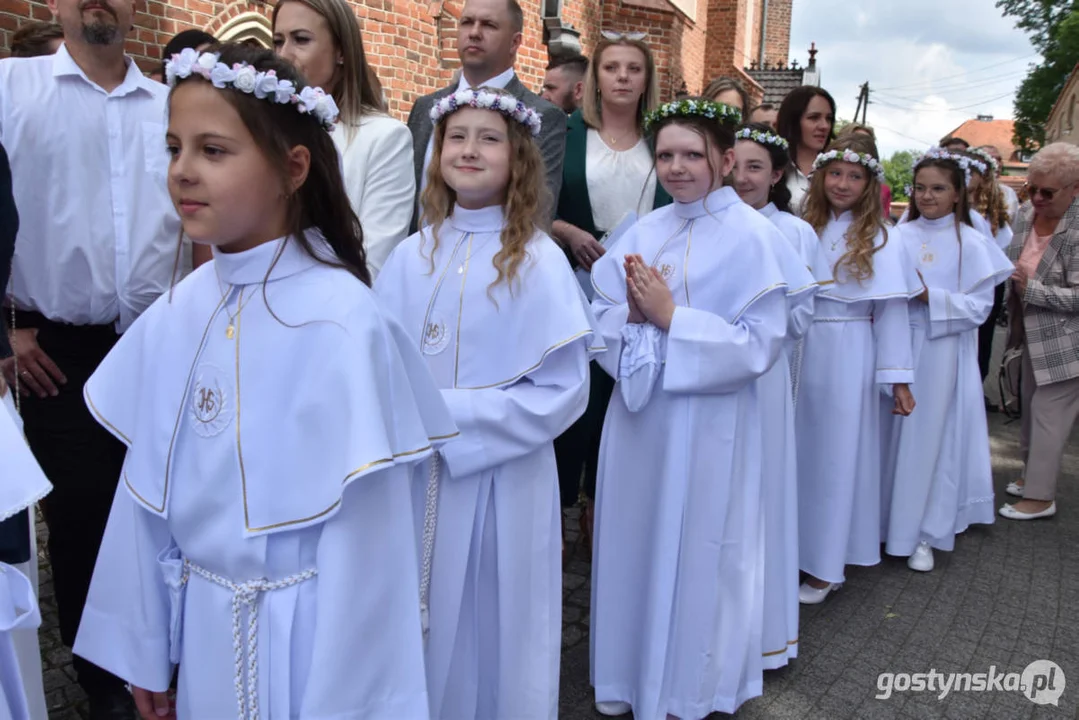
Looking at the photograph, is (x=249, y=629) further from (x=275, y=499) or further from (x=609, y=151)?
(x=609, y=151)

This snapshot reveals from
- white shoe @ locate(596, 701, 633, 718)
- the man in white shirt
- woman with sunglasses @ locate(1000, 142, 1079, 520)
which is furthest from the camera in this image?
woman with sunglasses @ locate(1000, 142, 1079, 520)

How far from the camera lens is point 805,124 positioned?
18.2 feet

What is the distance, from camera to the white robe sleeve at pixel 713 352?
9.95ft

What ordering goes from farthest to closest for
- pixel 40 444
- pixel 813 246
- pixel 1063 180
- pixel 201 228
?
pixel 1063 180
pixel 813 246
pixel 40 444
pixel 201 228

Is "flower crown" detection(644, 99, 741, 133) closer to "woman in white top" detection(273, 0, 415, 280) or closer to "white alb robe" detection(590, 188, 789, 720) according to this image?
"white alb robe" detection(590, 188, 789, 720)

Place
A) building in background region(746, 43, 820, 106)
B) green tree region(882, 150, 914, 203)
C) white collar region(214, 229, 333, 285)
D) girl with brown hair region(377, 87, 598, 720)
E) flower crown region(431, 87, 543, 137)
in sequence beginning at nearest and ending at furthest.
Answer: white collar region(214, 229, 333, 285) < girl with brown hair region(377, 87, 598, 720) < flower crown region(431, 87, 543, 137) < building in background region(746, 43, 820, 106) < green tree region(882, 150, 914, 203)

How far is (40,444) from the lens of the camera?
119 inches

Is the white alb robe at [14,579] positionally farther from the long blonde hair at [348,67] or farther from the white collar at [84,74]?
the long blonde hair at [348,67]

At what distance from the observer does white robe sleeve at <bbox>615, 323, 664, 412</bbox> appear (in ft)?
10.2

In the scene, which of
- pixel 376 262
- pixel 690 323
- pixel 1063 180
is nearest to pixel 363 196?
pixel 376 262

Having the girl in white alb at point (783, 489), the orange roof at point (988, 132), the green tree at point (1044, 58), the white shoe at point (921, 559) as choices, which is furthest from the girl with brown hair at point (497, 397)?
the orange roof at point (988, 132)

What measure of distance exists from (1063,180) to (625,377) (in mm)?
4279

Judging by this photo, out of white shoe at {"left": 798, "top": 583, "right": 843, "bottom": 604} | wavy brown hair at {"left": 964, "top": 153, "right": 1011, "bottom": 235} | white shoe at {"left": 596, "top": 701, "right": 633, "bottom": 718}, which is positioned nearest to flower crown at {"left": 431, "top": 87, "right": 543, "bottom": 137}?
white shoe at {"left": 596, "top": 701, "right": 633, "bottom": 718}

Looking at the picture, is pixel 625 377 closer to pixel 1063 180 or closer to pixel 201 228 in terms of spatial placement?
pixel 201 228
